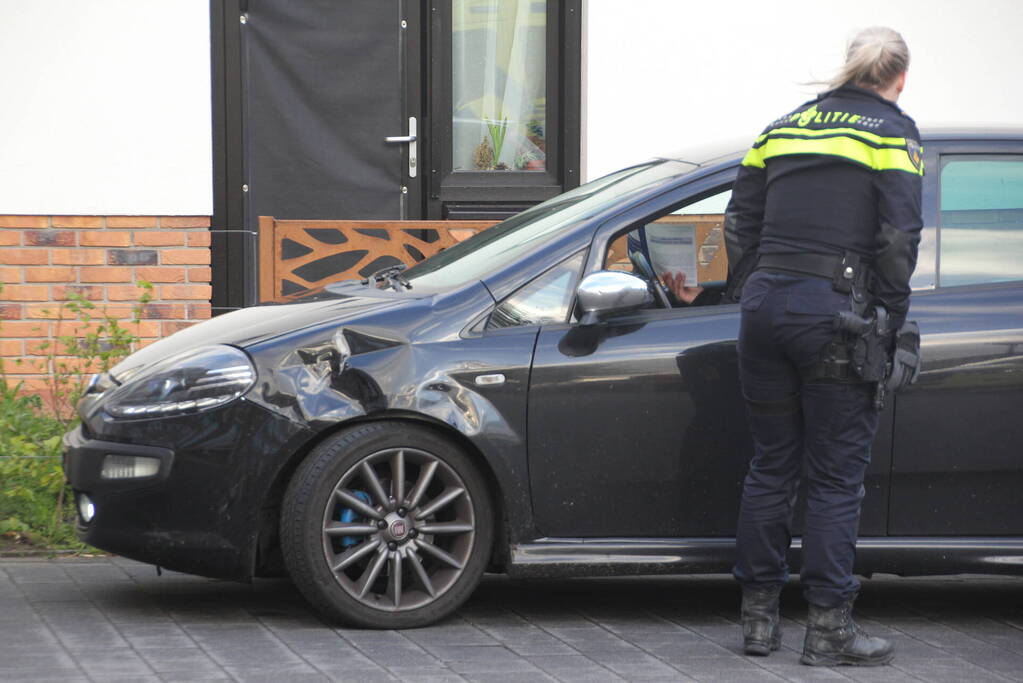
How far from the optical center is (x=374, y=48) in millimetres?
9453

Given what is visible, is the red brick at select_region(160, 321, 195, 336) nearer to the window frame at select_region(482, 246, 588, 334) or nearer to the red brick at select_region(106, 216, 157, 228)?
the red brick at select_region(106, 216, 157, 228)

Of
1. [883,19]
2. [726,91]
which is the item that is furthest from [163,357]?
[883,19]

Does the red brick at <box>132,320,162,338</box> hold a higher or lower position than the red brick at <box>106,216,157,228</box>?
lower

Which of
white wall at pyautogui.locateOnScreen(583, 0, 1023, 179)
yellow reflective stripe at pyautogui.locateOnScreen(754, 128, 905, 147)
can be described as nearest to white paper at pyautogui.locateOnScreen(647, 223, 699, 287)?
yellow reflective stripe at pyautogui.locateOnScreen(754, 128, 905, 147)

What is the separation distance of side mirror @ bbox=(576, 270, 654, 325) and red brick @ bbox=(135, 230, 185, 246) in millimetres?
4691

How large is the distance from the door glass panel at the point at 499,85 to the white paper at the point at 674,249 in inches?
181

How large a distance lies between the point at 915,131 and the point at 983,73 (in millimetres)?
5390

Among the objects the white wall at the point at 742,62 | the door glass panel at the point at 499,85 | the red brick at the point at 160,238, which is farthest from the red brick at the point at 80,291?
the white wall at the point at 742,62

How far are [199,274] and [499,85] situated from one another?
84.3 inches

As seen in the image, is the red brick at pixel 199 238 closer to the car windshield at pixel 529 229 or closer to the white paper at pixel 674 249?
the car windshield at pixel 529 229

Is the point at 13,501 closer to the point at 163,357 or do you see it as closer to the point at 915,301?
the point at 163,357

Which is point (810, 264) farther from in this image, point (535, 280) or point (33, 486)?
point (33, 486)

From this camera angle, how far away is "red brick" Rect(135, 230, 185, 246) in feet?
29.8

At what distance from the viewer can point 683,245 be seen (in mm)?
5223
